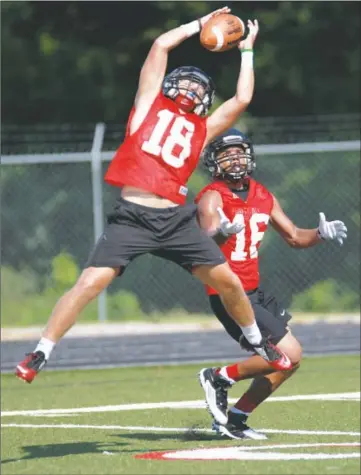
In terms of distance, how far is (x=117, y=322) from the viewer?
19.2 m

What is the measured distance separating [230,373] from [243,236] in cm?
91

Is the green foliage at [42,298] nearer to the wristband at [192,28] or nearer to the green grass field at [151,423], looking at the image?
the green grass field at [151,423]

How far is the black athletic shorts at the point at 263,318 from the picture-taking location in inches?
377

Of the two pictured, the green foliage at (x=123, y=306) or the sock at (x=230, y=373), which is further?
the green foliage at (x=123, y=306)

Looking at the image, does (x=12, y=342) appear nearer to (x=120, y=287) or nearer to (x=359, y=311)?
(x=120, y=287)

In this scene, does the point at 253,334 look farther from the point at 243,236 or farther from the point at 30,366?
the point at 30,366

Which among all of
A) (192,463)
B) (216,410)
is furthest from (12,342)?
(192,463)

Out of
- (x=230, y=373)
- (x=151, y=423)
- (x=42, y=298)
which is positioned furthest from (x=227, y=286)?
(x=42, y=298)

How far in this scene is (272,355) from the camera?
929cm

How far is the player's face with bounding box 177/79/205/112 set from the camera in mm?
8984

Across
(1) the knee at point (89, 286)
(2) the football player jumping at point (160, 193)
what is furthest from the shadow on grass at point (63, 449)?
(1) the knee at point (89, 286)

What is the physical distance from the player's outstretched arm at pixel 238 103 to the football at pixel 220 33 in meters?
0.12

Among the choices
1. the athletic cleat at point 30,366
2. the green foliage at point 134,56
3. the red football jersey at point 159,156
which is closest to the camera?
the athletic cleat at point 30,366

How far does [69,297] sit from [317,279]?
432 inches
